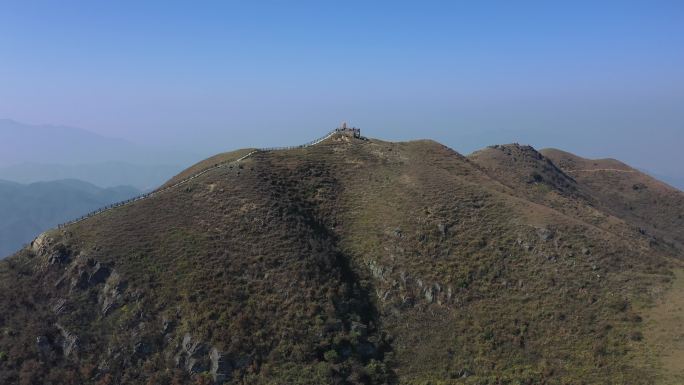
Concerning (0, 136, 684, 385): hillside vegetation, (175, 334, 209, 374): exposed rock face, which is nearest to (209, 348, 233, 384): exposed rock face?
(0, 136, 684, 385): hillside vegetation

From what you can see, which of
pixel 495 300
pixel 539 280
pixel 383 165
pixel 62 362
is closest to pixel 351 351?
pixel 495 300

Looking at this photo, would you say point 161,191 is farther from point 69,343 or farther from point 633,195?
point 633,195

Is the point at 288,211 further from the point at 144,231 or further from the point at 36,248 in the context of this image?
the point at 36,248

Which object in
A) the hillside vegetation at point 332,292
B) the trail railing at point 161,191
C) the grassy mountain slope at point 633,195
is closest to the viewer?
the hillside vegetation at point 332,292

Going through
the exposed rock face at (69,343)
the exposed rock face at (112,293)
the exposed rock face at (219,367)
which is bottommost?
the exposed rock face at (219,367)

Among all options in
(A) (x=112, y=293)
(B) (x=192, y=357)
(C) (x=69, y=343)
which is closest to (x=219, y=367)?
(B) (x=192, y=357)

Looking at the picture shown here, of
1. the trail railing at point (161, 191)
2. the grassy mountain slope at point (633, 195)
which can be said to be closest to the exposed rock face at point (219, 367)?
the trail railing at point (161, 191)

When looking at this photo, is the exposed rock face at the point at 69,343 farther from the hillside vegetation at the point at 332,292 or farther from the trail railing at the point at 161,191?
the trail railing at the point at 161,191

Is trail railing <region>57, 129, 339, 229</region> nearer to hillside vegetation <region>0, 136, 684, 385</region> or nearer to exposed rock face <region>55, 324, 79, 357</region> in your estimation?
hillside vegetation <region>0, 136, 684, 385</region>
